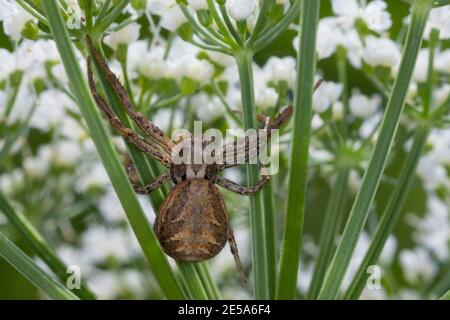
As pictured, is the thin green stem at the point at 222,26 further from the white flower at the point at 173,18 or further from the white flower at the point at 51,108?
the white flower at the point at 51,108

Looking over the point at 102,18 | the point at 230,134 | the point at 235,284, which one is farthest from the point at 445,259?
the point at 102,18

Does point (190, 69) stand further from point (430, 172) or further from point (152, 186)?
point (430, 172)

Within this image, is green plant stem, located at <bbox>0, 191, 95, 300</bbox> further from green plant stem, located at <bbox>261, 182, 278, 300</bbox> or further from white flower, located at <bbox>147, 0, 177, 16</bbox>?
white flower, located at <bbox>147, 0, 177, 16</bbox>

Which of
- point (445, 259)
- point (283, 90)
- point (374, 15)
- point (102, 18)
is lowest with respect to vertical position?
point (445, 259)

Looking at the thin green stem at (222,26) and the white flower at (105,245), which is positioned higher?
the thin green stem at (222,26)

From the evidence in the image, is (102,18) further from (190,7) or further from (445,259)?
(445,259)

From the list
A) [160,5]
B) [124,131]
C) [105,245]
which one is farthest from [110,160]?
[105,245]

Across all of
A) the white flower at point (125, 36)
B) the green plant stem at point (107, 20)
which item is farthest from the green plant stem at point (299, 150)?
the white flower at point (125, 36)
